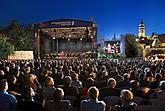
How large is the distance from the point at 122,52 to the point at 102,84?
4875cm

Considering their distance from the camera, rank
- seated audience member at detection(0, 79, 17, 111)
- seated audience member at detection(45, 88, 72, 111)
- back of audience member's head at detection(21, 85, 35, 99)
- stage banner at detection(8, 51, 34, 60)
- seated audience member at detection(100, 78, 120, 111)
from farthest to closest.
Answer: stage banner at detection(8, 51, 34, 60)
seated audience member at detection(100, 78, 120, 111)
back of audience member's head at detection(21, 85, 35, 99)
seated audience member at detection(0, 79, 17, 111)
seated audience member at detection(45, 88, 72, 111)

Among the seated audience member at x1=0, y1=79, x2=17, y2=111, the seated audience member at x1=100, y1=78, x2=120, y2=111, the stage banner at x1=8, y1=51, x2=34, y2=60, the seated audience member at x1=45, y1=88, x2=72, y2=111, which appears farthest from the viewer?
the stage banner at x1=8, y1=51, x2=34, y2=60

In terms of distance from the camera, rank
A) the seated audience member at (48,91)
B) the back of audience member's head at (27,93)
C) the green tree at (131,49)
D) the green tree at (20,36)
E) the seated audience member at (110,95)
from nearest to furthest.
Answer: the back of audience member's head at (27,93), the seated audience member at (110,95), the seated audience member at (48,91), the green tree at (20,36), the green tree at (131,49)

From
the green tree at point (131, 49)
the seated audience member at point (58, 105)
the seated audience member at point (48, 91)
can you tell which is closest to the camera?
the seated audience member at point (58, 105)

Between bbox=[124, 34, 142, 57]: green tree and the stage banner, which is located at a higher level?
bbox=[124, 34, 142, 57]: green tree

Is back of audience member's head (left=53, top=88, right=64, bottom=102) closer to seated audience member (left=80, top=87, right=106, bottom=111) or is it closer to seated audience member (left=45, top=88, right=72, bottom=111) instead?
seated audience member (left=45, top=88, right=72, bottom=111)

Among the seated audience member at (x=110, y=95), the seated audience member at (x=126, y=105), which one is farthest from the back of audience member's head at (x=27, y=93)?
the seated audience member at (x=126, y=105)

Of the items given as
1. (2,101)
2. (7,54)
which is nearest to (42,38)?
(7,54)

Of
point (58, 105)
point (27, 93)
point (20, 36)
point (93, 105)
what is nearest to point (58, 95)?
point (58, 105)

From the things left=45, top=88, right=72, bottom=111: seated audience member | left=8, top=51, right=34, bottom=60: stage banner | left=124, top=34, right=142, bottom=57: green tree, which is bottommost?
left=45, top=88, right=72, bottom=111: seated audience member

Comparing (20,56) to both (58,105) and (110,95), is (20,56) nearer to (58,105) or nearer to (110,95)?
(110,95)

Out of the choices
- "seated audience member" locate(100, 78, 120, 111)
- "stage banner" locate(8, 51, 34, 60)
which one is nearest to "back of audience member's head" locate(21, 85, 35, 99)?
"seated audience member" locate(100, 78, 120, 111)

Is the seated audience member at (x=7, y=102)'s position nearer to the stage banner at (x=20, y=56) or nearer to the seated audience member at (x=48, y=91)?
the seated audience member at (x=48, y=91)

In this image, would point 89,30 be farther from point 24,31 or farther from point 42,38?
point 24,31
